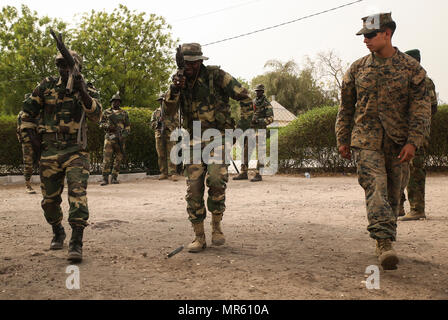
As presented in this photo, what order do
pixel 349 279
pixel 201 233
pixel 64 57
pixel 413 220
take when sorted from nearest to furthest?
pixel 349 279, pixel 64 57, pixel 201 233, pixel 413 220

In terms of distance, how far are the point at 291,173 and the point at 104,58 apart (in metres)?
24.2

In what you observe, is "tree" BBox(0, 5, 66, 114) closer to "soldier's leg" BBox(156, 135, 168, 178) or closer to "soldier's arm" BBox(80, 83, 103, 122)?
"soldier's leg" BBox(156, 135, 168, 178)

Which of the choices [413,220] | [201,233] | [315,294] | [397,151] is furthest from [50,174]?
[413,220]

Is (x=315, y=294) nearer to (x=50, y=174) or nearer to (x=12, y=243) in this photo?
(x=50, y=174)

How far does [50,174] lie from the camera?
4531 mm

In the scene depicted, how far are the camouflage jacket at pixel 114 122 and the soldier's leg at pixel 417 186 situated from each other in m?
8.92

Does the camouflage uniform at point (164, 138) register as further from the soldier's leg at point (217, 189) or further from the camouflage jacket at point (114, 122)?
the soldier's leg at point (217, 189)

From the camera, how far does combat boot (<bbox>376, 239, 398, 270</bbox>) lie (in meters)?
3.70

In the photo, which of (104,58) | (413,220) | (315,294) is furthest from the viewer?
(104,58)

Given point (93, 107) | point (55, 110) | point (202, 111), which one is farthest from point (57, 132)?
point (202, 111)

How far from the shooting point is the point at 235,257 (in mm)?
4402

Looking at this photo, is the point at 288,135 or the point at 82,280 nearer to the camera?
the point at 82,280

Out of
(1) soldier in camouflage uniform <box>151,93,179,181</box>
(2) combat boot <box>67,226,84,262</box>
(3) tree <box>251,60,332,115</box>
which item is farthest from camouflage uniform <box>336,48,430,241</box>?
(3) tree <box>251,60,332,115</box>

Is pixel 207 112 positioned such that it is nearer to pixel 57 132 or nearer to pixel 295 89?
pixel 57 132
